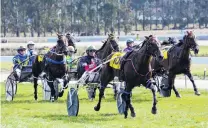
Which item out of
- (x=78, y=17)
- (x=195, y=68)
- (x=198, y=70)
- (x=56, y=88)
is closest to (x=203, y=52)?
(x=195, y=68)

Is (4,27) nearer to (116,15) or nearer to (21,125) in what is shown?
(116,15)

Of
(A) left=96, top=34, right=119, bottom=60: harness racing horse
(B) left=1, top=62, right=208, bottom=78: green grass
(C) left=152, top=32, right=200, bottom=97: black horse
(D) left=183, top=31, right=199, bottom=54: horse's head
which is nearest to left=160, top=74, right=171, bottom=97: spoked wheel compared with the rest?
(C) left=152, top=32, right=200, bottom=97: black horse

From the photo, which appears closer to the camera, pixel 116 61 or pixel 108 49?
pixel 116 61

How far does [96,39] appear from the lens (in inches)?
2662

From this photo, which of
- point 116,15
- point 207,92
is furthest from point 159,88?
point 116,15

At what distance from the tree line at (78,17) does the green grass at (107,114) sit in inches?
2697

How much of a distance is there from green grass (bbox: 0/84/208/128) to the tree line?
68.5 meters

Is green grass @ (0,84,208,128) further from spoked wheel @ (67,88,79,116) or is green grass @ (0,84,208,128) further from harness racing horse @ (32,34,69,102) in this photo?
harness racing horse @ (32,34,69,102)

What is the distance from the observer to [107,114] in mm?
15164

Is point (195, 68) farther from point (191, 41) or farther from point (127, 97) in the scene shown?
point (127, 97)

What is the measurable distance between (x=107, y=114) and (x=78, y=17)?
79095mm

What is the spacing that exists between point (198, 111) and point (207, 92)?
21.7 feet

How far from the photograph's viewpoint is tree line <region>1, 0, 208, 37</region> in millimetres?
90375

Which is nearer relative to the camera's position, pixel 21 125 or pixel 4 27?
pixel 21 125
